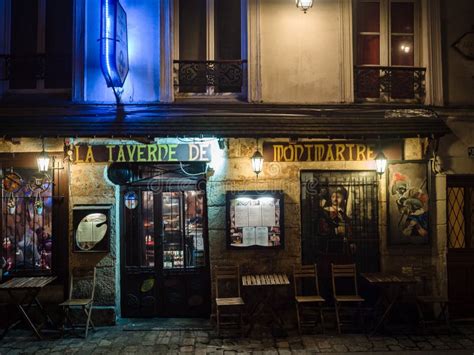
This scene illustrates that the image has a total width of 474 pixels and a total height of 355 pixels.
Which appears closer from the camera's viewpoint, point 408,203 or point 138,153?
point 138,153

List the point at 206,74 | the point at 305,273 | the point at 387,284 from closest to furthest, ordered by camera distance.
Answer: the point at 387,284
the point at 305,273
the point at 206,74

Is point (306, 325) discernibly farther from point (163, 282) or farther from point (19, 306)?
point (19, 306)

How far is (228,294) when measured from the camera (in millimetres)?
7223

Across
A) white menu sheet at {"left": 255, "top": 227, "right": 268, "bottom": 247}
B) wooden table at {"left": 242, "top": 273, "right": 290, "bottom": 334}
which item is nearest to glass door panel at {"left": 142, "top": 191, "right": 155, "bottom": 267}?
wooden table at {"left": 242, "top": 273, "right": 290, "bottom": 334}

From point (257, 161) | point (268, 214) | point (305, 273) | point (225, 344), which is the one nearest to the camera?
point (225, 344)

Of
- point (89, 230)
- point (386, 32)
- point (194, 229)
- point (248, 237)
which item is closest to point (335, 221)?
point (248, 237)

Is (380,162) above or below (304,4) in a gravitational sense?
below

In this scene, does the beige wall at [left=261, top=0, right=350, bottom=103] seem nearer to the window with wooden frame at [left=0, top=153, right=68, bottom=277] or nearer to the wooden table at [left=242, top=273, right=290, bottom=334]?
the wooden table at [left=242, top=273, right=290, bottom=334]

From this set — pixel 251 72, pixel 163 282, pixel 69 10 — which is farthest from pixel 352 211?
pixel 69 10

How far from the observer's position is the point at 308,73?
7.43 meters

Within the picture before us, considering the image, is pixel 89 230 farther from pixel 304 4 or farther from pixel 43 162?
pixel 304 4

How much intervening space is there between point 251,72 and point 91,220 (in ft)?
12.6

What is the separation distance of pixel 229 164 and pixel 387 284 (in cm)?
329

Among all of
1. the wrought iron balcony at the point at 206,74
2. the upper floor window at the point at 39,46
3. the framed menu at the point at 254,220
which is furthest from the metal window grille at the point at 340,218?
the upper floor window at the point at 39,46
